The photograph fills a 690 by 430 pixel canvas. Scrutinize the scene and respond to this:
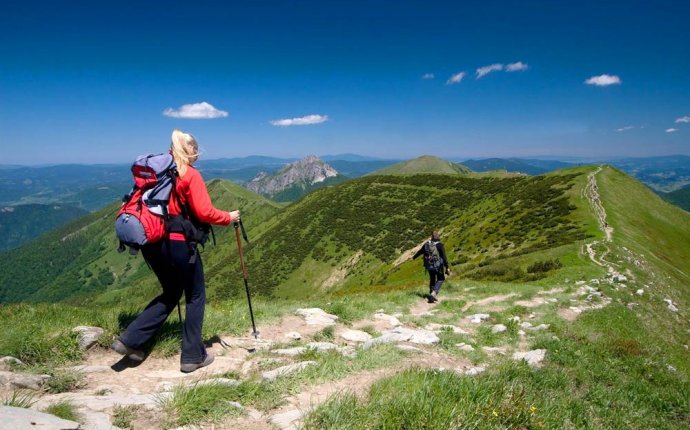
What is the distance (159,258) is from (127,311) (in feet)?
9.12

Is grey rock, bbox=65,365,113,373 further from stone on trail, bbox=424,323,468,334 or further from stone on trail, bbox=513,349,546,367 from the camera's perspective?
stone on trail, bbox=513,349,546,367

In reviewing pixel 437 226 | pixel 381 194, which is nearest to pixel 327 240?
pixel 381 194

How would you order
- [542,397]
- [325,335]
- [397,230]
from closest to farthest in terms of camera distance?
[542,397]
[325,335]
[397,230]

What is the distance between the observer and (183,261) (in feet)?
18.3

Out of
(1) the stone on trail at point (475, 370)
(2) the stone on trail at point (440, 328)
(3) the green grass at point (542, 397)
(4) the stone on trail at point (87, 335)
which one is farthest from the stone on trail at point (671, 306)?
(4) the stone on trail at point (87, 335)

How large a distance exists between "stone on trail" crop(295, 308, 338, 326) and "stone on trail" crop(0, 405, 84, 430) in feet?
20.9

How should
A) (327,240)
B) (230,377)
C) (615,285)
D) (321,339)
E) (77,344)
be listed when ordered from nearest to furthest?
(230,377), (77,344), (321,339), (615,285), (327,240)

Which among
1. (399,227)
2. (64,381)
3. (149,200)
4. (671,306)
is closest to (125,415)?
(64,381)

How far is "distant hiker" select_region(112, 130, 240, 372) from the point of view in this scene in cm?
549

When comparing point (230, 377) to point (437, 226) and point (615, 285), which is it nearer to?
point (615, 285)

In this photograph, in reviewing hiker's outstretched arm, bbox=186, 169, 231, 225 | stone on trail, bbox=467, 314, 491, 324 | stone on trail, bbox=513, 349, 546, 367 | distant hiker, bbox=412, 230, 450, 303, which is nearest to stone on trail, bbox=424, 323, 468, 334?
stone on trail, bbox=467, 314, 491, 324

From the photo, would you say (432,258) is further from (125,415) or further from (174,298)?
(125,415)

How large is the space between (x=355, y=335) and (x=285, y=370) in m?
3.49

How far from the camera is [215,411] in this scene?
424 centimetres
